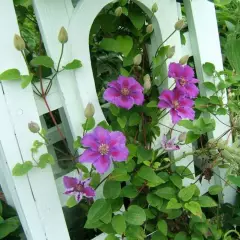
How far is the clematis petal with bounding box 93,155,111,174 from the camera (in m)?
0.79

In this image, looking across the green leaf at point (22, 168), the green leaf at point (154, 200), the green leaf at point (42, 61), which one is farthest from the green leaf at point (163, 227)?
the green leaf at point (42, 61)

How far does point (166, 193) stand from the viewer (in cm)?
101

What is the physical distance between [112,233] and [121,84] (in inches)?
15.3

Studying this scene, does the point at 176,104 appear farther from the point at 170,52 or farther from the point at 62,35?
the point at 62,35

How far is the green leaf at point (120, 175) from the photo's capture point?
90 centimetres

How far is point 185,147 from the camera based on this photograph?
3.87 feet

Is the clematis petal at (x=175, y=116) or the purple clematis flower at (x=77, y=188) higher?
the clematis petal at (x=175, y=116)

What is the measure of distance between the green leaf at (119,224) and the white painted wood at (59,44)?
0.25 meters

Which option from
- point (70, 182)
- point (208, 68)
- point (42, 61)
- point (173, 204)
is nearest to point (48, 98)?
point (42, 61)

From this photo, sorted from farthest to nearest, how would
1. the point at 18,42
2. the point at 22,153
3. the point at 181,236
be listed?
the point at 181,236 → the point at 22,153 → the point at 18,42

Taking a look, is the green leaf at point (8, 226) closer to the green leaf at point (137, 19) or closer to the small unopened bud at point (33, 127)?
the small unopened bud at point (33, 127)

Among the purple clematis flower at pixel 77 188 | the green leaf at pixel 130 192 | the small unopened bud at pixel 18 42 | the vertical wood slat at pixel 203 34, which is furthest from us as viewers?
the vertical wood slat at pixel 203 34

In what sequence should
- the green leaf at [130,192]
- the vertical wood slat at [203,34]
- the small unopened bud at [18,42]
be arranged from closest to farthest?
the small unopened bud at [18,42] → the green leaf at [130,192] → the vertical wood slat at [203,34]

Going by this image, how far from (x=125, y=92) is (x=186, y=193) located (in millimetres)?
Result: 335
